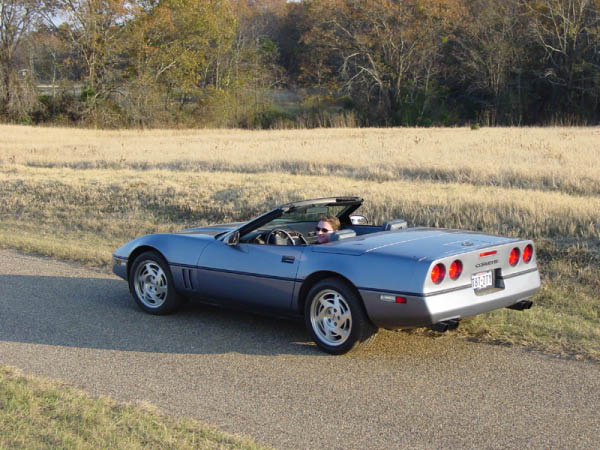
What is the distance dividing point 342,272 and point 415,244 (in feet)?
2.15

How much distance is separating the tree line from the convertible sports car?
4256cm

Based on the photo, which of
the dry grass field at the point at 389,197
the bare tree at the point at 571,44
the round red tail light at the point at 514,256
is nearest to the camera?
the round red tail light at the point at 514,256

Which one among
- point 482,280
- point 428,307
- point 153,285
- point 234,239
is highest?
point 234,239

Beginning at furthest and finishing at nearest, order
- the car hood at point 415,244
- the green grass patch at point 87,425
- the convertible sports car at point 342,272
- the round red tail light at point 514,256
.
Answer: the round red tail light at point 514,256, the car hood at point 415,244, the convertible sports car at point 342,272, the green grass patch at point 87,425

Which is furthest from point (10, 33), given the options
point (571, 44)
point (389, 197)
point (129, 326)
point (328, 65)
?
point (129, 326)

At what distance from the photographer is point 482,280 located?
577cm

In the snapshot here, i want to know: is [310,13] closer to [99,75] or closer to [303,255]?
[99,75]

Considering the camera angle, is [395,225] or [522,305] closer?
[522,305]

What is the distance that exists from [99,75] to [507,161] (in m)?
43.9

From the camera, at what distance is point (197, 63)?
59531 mm

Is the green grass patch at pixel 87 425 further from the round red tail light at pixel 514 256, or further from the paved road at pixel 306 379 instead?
the round red tail light at pixel 514 256

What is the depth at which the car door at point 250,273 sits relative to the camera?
20.3 ft

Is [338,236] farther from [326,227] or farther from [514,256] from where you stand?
[514,256]

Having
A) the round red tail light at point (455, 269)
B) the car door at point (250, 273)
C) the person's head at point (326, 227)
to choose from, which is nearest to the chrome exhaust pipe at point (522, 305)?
the round red tail light at point (455, 269)
